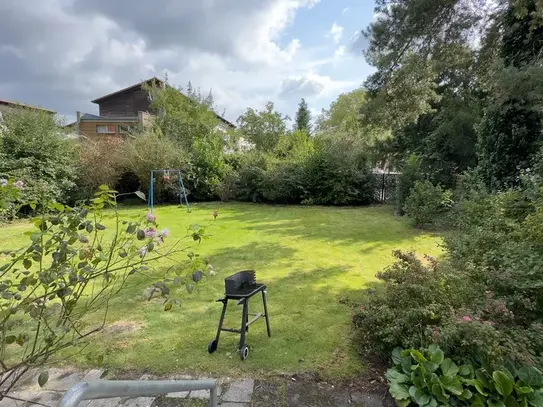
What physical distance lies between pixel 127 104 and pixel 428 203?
90.6 feet

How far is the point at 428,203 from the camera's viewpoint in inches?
296

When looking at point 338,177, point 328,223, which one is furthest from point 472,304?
point 338,177

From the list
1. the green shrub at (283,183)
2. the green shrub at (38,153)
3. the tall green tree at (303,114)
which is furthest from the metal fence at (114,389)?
Answer: the tall green tree at (303,114)

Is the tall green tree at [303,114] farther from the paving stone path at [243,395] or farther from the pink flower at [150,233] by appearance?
the pink flower at [150,233]

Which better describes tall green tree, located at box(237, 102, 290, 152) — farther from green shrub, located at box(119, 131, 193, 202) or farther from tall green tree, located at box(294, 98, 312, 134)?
tall green tree, located at box(294, 98, 312, 134)

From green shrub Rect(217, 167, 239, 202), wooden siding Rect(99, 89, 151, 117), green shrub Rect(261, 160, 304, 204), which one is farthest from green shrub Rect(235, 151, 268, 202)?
wooden siding Rect(99, 89, 151, 117)

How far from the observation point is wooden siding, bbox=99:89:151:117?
89.7 ft

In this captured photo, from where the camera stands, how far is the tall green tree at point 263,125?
20922 millimetres

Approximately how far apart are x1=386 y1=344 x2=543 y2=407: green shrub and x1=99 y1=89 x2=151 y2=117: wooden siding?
29.4m

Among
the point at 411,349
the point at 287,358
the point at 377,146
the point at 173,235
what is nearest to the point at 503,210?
the point at 411,349

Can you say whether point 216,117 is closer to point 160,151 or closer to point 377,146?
point 160,151

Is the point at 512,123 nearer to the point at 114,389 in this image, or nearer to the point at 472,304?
the point at 472,304

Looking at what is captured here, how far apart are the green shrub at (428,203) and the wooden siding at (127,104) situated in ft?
84.1

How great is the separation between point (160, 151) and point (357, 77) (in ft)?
25.1
